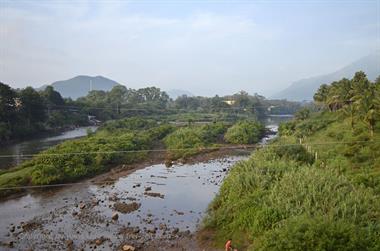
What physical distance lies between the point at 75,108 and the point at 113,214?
62.2 meters

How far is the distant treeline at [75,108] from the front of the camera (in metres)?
53.2

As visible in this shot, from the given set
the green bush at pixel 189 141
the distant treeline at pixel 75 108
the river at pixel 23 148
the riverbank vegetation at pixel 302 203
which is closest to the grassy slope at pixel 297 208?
the riverbank vegetation at pixel 302 203

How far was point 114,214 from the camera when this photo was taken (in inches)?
877

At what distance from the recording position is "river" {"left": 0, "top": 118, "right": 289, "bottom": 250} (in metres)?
18.7

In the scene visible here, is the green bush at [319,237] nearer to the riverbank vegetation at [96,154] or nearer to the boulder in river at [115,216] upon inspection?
the boulder in river at [115,216]

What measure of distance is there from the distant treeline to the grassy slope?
1513 inches

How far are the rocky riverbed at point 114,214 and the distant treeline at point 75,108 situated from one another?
88.1 feet

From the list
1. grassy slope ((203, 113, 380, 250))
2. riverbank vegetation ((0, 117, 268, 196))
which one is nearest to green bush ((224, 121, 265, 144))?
riverbank vegetation ((0, 117, 268, 196))

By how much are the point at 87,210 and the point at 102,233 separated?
4.13m

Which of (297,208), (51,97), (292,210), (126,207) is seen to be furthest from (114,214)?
(51,97)

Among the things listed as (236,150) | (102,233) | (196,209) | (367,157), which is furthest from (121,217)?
(236,150)

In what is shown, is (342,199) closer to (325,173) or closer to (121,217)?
(325,173)

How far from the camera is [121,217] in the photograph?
2223cm

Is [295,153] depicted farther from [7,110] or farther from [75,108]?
[75,108]
